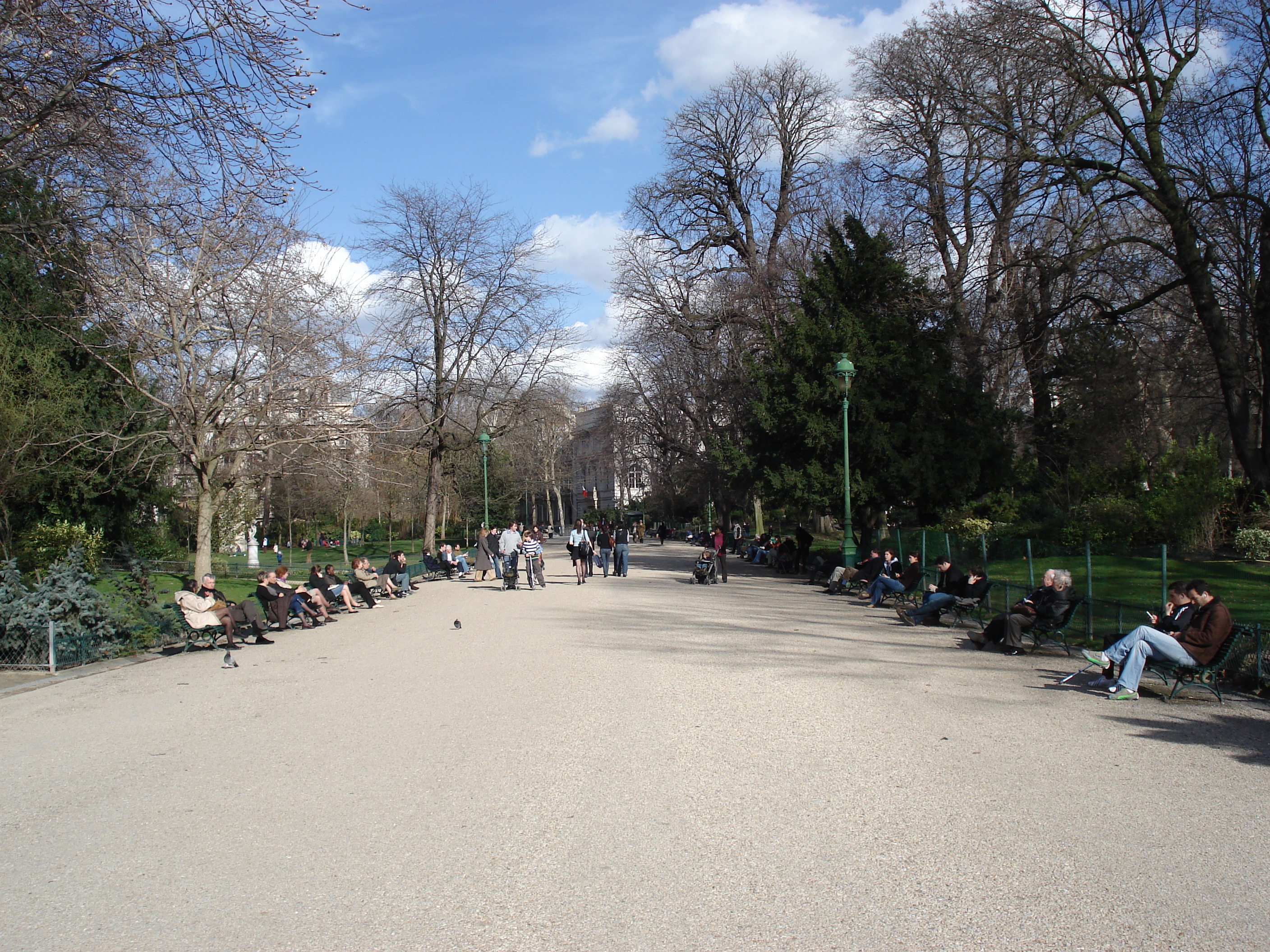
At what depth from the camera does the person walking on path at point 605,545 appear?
30250 mm

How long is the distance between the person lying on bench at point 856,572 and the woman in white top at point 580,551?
7.63m

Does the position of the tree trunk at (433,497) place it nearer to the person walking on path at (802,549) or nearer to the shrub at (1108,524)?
the person walking on path at (802,549)

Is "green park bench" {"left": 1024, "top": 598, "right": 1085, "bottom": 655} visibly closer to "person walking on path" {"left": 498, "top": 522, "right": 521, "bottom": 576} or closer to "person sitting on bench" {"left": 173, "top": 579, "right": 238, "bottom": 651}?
"person sitting on bench" {"left": 173, "top": 579, "right": 238, "bottom": 651}

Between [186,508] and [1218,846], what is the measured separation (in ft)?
113

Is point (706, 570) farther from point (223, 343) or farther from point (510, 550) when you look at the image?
point (223, 343)

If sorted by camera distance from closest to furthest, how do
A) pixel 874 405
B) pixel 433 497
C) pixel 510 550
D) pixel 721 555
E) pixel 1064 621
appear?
1. pixel 1064 621
2. pixel 510 550
3. pixel 721 555
4. pixel 874 405
5. pixel 433 497

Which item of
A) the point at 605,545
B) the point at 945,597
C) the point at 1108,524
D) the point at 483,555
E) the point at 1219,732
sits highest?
the point at 1108,524

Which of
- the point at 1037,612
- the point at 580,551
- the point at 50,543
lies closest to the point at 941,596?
the point at 1037,612

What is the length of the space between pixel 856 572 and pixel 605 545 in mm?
10174

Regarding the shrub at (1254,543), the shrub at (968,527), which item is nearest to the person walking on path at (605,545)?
the shrub at (968,527)

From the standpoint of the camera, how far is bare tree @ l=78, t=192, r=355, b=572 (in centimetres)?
1717

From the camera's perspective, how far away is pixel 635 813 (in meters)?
5.64

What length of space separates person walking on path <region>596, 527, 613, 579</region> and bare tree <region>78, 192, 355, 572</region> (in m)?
11.6

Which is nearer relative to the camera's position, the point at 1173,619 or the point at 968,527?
the point at 1173,619
